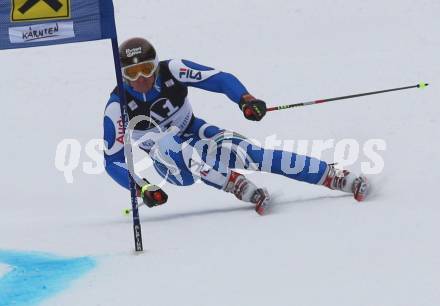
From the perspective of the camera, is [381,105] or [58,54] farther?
[58,54]

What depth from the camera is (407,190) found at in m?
6.03

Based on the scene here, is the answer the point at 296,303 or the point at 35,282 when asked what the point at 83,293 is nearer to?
the point at 35,282

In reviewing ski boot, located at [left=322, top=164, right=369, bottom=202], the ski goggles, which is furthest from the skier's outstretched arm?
ski boot, located at [left=322, top=164, right=369, bottom=202]

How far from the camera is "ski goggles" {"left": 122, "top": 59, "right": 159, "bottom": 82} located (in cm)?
608

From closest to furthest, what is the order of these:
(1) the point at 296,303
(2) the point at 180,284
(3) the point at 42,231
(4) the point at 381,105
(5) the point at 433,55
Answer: (1) the point at 296,303 < (2) the point at 180,284 < (3) the point at 42,231 < (4) the point at 381,105 < (5) the point at 433,55

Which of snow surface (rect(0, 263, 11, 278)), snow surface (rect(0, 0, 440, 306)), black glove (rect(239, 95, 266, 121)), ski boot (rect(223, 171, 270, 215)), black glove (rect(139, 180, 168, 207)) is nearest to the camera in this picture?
snow surface (rect(0, 0, 440, 306))

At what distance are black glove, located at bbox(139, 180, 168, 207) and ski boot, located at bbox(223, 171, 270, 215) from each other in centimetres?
114

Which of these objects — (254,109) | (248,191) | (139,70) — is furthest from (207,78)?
(248,191)

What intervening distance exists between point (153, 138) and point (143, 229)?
806 mm

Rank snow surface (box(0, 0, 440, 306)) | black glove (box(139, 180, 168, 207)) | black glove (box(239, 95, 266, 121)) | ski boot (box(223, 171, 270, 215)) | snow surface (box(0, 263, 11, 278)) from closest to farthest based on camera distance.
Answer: snow surface (box(0, 0, 440, 306)) < snow surface (box(0, 263, 11, 278)) < black glove (box(139, 180, 168, 207)) < black glove (box(239, 95, 266, 121)) < ski boot (box(223, 171, 270, 215))

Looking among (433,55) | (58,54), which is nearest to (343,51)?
(433,55)

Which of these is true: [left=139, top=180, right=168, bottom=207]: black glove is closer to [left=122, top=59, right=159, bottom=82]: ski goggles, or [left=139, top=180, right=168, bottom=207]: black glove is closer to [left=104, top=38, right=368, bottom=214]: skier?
[left=104, top=38, right=368, bottom=214]: skier

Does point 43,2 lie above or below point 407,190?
above

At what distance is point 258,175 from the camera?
27.1 ft
